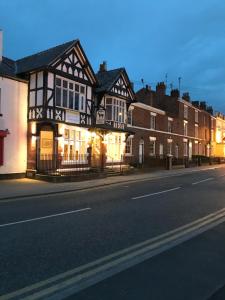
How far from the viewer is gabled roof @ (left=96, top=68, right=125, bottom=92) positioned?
29.1m

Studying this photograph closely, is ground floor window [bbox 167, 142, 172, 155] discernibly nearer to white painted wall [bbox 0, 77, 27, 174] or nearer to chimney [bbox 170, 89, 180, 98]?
chimney [bbox 170, 89, 180, 98]

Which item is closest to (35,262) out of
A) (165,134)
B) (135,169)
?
(135,169)

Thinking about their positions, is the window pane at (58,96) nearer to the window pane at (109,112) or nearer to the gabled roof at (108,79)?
the gabled roof at (108,79)

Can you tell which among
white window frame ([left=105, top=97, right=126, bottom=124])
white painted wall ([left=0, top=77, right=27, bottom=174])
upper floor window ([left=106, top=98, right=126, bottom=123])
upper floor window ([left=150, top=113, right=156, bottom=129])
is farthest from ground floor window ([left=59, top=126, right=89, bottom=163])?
upper floor window ([left=150, top=113, right=156, bottom=129])

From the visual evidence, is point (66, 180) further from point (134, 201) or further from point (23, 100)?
point (134, 201)

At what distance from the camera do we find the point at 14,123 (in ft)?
76.6

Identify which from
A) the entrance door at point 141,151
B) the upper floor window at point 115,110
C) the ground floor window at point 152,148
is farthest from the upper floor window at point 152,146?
the upper floor window at point 115,110

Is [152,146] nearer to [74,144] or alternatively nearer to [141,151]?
[141,151]

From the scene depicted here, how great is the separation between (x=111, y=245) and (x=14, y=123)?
17.7 metres

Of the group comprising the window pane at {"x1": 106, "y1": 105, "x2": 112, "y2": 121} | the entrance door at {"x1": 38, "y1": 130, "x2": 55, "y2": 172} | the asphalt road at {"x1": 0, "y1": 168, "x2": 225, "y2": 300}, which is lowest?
the asphalt road at {"x1": 0, "y1": 168, "x2": 225, "y2": 300}

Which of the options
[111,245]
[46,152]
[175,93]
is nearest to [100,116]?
[46,152]

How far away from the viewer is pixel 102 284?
16.8 feet

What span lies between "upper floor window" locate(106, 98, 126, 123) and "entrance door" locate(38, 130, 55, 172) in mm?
6272

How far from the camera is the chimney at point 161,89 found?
49.0 meters
